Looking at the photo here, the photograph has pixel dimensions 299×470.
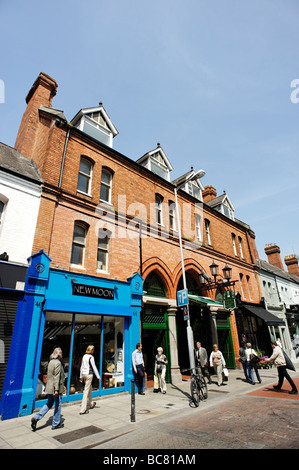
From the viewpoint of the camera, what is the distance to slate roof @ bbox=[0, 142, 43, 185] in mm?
8988

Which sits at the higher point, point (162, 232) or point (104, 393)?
point (162, 232)

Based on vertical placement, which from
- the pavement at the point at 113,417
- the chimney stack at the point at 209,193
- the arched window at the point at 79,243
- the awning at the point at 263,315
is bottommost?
the pavement at the point at 113,417

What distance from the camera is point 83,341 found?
918cm

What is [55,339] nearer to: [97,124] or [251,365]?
[251,365]

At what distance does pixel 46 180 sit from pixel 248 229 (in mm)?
19900

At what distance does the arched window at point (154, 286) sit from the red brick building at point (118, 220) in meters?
0.05

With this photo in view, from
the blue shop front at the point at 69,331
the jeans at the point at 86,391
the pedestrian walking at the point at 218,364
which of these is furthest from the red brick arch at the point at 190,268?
the jeans at the point at 86,391

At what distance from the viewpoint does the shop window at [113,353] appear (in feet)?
31.7

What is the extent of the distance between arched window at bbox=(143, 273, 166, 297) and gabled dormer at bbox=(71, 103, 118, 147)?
25.0ft

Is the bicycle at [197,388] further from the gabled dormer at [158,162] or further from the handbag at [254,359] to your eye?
the gabled dormer at [158,162]

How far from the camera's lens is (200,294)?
15992 millimetres

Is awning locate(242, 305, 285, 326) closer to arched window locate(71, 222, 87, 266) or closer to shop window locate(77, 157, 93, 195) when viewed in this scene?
arched window locate(71, 222, 87, 266)
